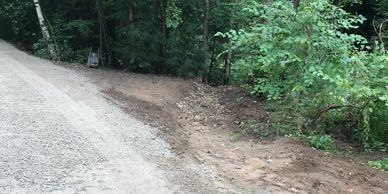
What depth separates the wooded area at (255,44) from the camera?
764 centimetres

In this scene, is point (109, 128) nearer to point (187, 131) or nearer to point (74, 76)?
point (187, 131)

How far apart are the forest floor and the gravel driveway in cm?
50

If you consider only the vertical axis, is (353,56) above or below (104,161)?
above

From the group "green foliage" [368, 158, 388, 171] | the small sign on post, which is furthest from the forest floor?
the small sign on post

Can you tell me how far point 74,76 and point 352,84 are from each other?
28.7 feet

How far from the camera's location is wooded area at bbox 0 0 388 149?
7645mm

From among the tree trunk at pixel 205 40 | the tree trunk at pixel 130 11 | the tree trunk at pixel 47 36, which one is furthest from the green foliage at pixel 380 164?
the tree trunk at pixel 47 36

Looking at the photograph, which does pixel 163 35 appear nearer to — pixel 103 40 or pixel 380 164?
pixel 103 40

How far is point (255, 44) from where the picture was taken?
8516 millimetres

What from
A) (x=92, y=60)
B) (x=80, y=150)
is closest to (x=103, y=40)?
(x=92, y=60)

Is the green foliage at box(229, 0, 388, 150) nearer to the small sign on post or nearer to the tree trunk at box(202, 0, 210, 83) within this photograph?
the tree trunk at box(202, 0, 210, 83)

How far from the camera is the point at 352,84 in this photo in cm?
734

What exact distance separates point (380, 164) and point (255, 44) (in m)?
3.14

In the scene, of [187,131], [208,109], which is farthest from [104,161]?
[208,109]
